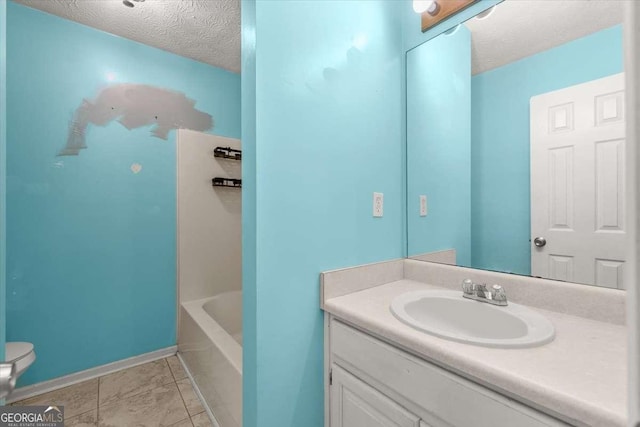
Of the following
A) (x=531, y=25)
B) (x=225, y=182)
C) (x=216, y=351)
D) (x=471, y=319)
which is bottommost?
(x=216, y=351)

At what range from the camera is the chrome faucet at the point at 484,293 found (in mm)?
990

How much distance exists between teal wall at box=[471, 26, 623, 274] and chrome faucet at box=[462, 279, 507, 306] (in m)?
0.18

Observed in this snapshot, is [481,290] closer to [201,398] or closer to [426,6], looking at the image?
[426,6]

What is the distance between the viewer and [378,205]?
51.8 inches

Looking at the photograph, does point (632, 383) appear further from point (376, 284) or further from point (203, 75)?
point (203, 75)

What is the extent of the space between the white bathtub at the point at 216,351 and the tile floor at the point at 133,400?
96mm

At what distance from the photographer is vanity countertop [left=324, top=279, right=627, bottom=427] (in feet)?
1.67

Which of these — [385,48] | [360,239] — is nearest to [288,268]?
[360,239]

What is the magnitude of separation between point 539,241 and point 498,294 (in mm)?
305

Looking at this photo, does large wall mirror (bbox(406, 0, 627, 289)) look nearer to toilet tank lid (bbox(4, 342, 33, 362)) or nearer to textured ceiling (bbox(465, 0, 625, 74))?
textured ceiling (bbox(465, 0, 625, 74))

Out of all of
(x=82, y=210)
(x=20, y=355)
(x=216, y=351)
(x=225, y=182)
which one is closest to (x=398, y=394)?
(x=216, y=351)

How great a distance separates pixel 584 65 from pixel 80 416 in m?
2.92

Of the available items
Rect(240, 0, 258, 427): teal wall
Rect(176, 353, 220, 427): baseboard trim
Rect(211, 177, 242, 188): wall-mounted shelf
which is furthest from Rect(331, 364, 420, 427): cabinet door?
Rect(211, 177, 242, 188): wall-mounted shelf

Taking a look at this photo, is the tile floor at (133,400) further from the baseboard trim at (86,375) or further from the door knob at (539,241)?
the door knob at (539,241)
